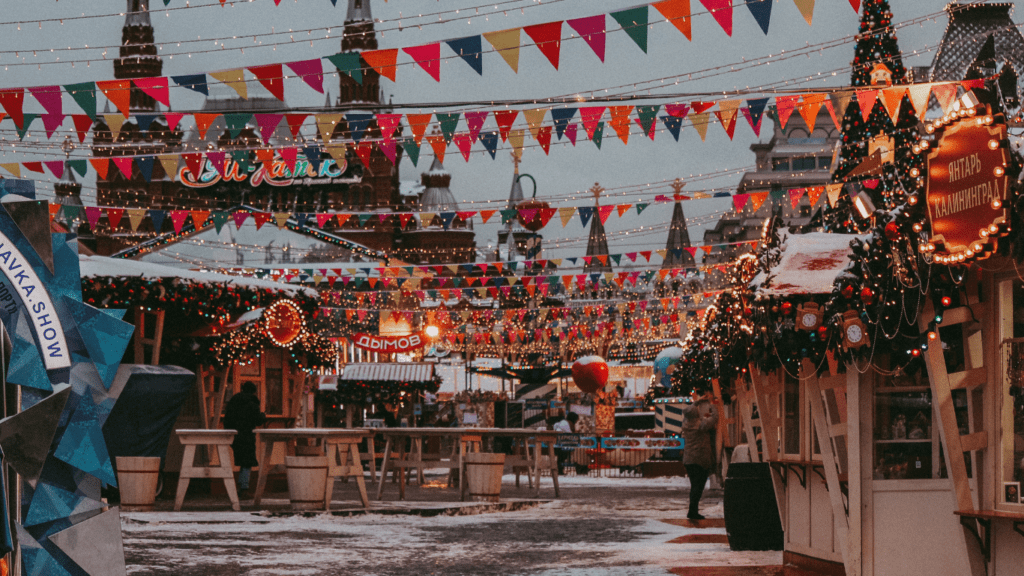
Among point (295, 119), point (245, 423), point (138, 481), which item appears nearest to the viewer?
point (295, 119)

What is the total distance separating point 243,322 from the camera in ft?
58.1

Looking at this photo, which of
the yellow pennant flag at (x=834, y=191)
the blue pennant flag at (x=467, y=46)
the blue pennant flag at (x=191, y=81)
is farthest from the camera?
the yellow pennant flag at (x=834, y=191)

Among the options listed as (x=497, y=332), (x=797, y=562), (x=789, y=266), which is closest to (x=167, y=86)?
(x=789, y=266)

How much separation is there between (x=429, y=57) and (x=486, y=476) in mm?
7655

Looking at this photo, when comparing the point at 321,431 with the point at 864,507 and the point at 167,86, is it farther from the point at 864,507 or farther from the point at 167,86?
the point at 864,507

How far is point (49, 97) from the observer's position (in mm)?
11656

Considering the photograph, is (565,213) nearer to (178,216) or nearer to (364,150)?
(364,150)

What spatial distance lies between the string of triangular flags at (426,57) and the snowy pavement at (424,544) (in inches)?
163

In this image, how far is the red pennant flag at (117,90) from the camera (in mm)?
10984

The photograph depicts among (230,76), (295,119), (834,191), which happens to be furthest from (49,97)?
(834,191)

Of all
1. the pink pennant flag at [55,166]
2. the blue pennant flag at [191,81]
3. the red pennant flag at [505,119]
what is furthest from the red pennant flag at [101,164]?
the red pennant flag at [505,119]

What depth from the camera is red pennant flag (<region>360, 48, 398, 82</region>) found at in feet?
33.6

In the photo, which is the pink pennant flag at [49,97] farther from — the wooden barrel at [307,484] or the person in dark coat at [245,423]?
the person in dark coat at [245,423]

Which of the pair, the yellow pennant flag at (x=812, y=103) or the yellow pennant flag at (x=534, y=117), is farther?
the yellow pennant flag at (x=534, y=117)
